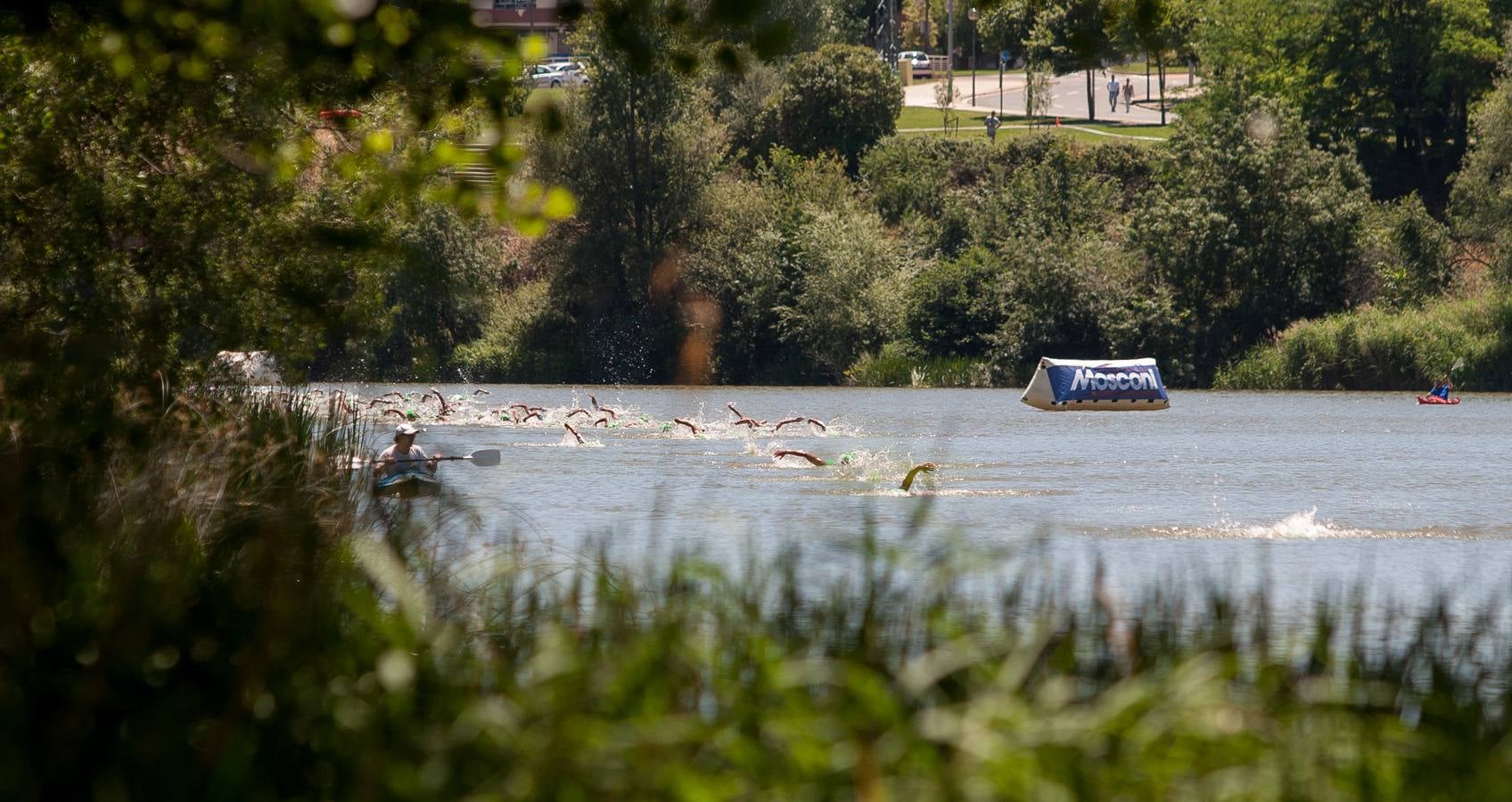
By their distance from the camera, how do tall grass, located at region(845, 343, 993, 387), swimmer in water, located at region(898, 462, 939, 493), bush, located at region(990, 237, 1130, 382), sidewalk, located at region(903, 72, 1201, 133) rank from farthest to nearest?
sidewalk, located at region(903, 72, 1201, 133), tall grass, located at region(845, 343, 993, 387), bush, located at region(990, 237, 1130, 382), swimmer in water, located at region(898, 462, 939, 493)

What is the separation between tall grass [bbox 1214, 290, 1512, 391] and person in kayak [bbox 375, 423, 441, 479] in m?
52.7

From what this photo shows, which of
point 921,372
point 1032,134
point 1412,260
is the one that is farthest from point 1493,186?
point 1032,134

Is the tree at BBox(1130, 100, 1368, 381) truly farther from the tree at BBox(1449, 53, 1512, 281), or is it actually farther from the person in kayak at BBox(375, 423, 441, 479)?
the person in kayak at BBox(375, 423, 441, 479)

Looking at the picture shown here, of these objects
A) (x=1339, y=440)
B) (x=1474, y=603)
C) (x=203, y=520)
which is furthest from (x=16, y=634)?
(x=1339, y=440)

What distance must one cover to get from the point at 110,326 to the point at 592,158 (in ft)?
225

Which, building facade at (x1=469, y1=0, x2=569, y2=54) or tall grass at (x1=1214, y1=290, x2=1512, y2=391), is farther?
tall grass at (x1=1214, y1=290, x2=1512, y2=391)

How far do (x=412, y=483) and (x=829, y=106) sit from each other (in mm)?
86888

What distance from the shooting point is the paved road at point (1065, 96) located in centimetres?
12925

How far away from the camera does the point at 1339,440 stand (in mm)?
49062

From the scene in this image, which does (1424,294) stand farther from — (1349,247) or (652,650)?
(652,650)

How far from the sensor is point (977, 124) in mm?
123062

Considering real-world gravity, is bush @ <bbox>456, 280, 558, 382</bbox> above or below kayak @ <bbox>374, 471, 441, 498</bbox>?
below

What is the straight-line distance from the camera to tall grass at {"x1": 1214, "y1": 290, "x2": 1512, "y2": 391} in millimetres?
70562

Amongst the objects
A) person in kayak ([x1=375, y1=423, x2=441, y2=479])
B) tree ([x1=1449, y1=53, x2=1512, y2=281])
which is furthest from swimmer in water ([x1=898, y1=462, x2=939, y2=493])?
tree ([x1=1449, y1=53, x2=1512, y2=281])
